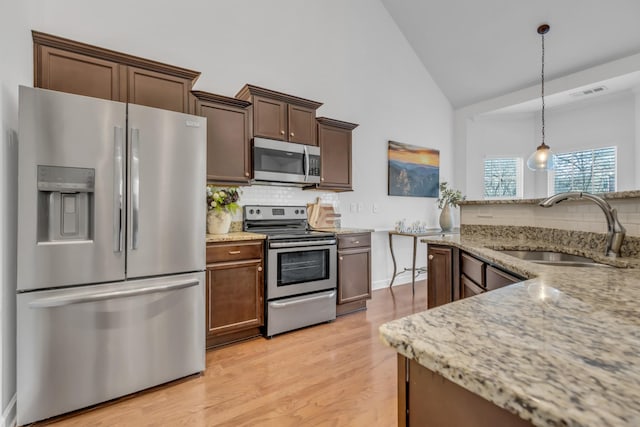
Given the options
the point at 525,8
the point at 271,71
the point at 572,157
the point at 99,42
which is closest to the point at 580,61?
the point at 525,8

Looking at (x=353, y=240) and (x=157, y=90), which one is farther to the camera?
(x=353, y=240)

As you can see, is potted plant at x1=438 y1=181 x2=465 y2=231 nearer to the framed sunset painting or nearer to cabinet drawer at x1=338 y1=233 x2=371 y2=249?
the framed sunset painting

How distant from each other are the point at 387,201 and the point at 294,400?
3.14 meters

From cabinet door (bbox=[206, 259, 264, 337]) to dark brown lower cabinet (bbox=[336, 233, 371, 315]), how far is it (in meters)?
0.90

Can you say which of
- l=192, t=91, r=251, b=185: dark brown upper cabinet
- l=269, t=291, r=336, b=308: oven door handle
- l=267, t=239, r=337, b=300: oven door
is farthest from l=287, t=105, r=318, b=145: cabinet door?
l=269, t=291, r=336, b=308: oven door handle

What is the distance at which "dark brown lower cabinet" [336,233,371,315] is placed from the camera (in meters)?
3.16

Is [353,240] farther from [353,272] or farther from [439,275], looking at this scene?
[439,275]

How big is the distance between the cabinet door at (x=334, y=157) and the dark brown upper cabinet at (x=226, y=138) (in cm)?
86

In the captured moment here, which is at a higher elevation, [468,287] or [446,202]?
[446,202]

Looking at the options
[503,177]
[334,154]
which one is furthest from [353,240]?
[503,177]

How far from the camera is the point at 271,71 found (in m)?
3.44

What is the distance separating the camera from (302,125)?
10.4ft

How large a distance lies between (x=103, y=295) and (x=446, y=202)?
177 inches

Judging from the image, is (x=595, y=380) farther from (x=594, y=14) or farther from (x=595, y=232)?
(x=594, y=14)
